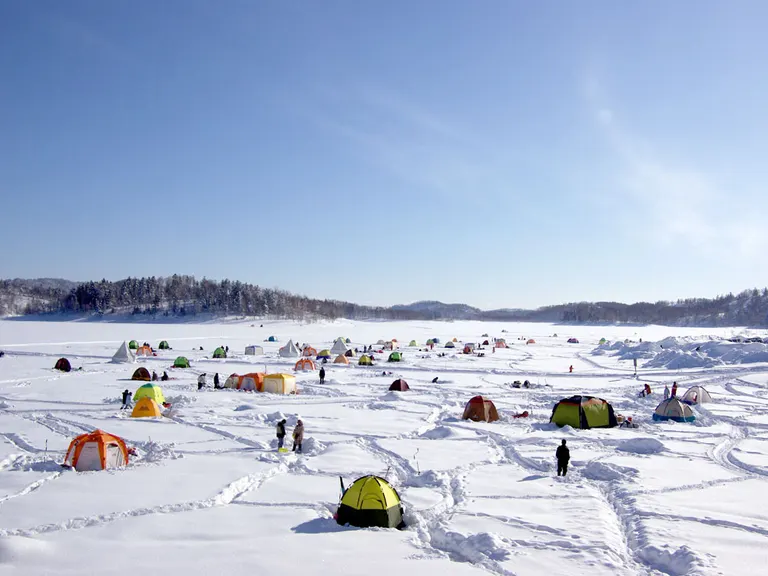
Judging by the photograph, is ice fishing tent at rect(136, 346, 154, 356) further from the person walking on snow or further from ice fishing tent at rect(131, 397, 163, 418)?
the person walking on snow

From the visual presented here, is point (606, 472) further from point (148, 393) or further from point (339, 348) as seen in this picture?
point (339, 348)

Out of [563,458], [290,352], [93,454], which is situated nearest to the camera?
[93,454]

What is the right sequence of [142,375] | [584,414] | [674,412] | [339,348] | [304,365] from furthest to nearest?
[339,348]
[304,365]
[142,375]
[674,412]
[584,414]

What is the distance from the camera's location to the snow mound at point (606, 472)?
12.7 meters

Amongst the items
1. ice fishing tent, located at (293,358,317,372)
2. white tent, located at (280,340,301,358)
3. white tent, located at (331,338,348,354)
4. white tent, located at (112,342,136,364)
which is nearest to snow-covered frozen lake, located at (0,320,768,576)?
ice fishing tent, located at (293,358,317,372)

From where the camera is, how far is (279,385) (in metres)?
26.2

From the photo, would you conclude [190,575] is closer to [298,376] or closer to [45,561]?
[45,561]

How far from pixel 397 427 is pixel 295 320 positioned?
97.4 meters

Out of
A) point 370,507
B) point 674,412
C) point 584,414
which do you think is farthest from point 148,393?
point 674,412

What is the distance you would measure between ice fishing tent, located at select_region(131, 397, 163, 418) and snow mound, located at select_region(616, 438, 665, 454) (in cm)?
1555

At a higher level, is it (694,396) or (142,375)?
(694,396)

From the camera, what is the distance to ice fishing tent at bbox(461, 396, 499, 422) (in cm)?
2012

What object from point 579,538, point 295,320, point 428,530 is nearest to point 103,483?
point 428,530

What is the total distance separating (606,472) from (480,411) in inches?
295
